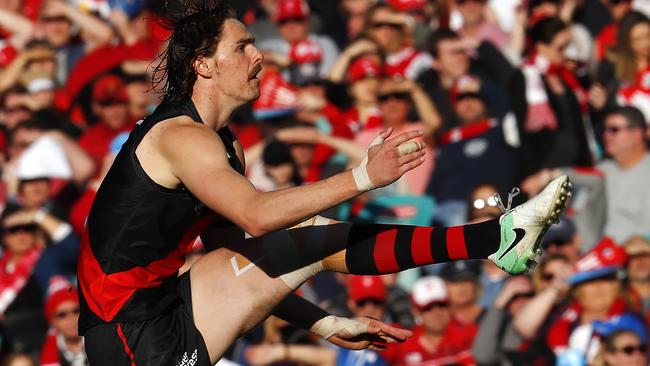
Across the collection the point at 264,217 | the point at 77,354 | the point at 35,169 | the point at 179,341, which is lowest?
the point at 77,354

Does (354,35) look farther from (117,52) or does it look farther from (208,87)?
(208,87)

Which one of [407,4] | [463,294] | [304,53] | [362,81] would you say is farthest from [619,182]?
[304,53]

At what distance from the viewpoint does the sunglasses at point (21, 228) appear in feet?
32.3

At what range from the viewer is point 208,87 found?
5508 millimetres

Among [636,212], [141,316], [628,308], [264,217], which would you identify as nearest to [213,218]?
[141,316]

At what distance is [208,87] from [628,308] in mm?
3489

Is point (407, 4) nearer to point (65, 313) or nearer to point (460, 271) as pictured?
point (460, 271)

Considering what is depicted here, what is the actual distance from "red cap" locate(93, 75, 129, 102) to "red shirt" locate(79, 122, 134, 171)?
0.20 meters

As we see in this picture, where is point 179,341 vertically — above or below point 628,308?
above

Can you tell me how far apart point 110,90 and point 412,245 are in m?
5.37

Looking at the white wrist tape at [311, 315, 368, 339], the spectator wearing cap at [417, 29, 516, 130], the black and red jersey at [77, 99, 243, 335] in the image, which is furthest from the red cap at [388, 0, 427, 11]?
the black and red jersey at [77, 99, 243, 335]

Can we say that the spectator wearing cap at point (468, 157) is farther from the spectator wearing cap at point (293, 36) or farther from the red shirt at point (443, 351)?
the spectator wearing cap at point (293, 36)

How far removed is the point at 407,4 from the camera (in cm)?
1098

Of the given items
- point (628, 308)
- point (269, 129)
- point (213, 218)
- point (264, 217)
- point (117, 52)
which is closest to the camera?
point (264, 217)
